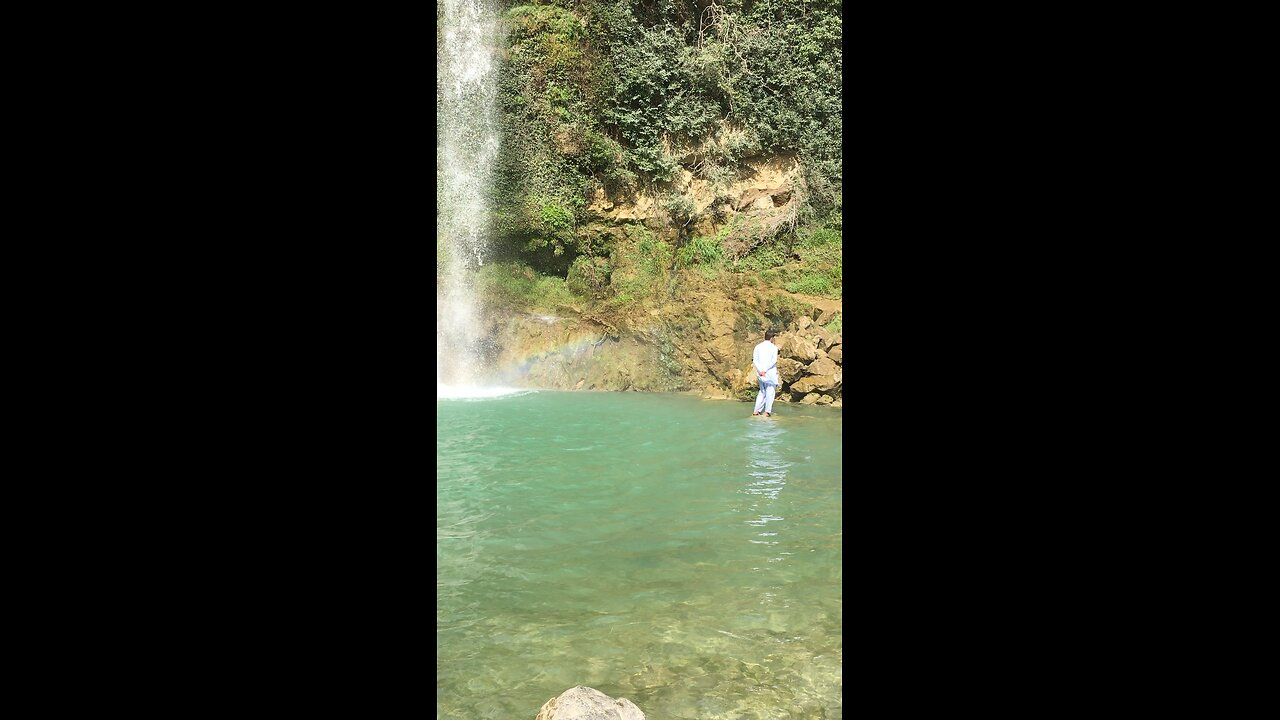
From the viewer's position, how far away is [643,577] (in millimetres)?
5898

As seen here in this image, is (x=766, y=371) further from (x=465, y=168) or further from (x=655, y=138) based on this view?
(x=465, y=168)

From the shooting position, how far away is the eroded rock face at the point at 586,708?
351 centimetres

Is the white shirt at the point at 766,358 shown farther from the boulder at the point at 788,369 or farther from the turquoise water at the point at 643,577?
the turquoise water at the point at 643,577

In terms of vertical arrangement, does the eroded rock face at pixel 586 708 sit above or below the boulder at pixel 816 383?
below

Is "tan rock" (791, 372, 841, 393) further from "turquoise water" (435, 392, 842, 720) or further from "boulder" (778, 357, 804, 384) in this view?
"turquoise water" (435, 392, 842, 720)

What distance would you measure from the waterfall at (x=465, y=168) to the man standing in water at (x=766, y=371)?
30.5ft

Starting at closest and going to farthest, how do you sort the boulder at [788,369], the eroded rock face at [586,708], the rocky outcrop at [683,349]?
1. the eroded rock face at [586,708]
2. the boulder at [788,369]
3. the rocky outcrop at [683,349]

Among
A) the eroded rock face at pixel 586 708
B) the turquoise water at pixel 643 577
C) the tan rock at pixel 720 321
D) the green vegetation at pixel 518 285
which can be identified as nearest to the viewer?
the eroded rock face at pixel 586 708

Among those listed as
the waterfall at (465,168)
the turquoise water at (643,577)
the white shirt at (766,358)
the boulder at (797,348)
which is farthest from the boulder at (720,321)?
the turquoise water at (643,577)

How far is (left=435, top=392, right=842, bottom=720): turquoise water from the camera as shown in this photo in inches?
166

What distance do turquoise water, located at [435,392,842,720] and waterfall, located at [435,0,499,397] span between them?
395 inches
